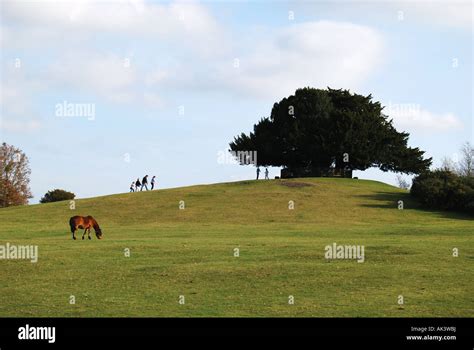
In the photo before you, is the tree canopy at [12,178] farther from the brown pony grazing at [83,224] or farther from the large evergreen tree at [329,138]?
the brown pony grazing at [83,224]

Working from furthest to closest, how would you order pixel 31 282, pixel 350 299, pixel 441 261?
1. pixel 441 261
2. pixel 31 282
3. pixel 350 299

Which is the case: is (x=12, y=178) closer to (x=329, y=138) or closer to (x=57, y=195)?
(x=57, y=195)

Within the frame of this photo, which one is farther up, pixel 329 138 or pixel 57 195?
pixel 329 138

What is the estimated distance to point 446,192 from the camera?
6412 cm

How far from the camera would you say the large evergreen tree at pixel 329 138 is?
91938 millimetres

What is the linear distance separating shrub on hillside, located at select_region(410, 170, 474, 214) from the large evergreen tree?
77.1 feet

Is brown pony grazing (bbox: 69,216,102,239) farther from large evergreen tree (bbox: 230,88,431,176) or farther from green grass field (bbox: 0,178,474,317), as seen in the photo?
large evergreen tree (bbox: 230,88,431,176)

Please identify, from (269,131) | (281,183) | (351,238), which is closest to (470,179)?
(281,183)

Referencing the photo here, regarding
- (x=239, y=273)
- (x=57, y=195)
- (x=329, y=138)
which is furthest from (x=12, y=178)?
(x=239, y=273)

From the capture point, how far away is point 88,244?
35562mm

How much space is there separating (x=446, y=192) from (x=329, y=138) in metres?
30.0
